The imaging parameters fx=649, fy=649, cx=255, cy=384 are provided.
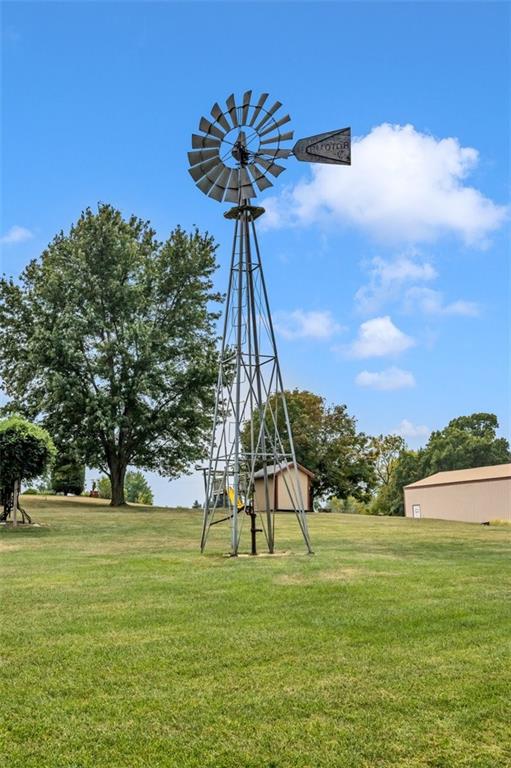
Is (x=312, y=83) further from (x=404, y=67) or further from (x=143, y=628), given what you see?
(x=143, y=628)

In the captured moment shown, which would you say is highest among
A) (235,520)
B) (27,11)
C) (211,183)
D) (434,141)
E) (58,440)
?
(27,11)

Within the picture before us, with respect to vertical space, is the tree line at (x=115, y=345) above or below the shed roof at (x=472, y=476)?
above

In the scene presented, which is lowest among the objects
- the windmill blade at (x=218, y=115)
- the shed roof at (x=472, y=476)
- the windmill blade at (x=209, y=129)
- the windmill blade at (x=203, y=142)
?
the shed roof at (x=472, y=476)

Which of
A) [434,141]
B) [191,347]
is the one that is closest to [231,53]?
[434,141]

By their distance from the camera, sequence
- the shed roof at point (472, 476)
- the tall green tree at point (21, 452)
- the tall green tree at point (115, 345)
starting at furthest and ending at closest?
the shed roof at point (472, 476), the tall green tree at point (115, 345), the tall green tree at point (21, 452)

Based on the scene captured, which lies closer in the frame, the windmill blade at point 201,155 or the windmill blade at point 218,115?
the windmill blade at point 218,115

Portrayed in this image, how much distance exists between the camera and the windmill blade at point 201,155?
12.3m

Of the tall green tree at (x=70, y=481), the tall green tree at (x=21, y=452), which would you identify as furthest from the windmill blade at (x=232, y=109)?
the tall green tree at (x=70, y=481)

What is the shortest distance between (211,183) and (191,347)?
16742 mm

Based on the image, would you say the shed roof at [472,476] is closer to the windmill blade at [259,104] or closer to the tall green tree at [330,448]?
the tall green tree at [330,448]

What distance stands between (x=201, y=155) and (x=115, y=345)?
1549 cm

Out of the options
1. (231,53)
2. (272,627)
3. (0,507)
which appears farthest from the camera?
(0,507)

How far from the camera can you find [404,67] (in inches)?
482

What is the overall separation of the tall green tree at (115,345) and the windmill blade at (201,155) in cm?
1462
